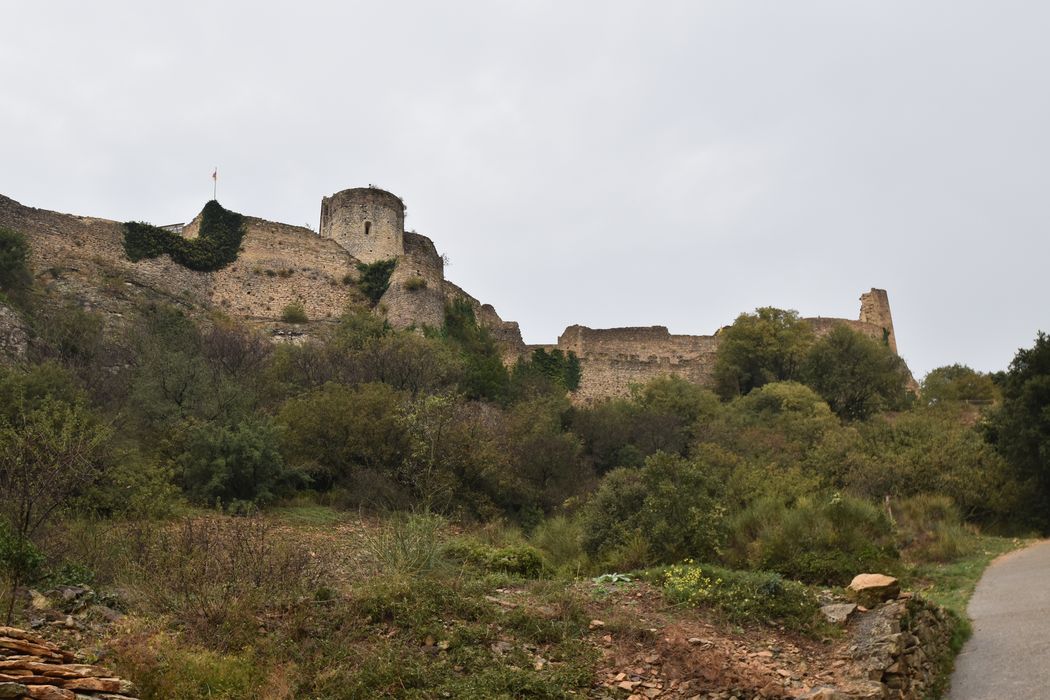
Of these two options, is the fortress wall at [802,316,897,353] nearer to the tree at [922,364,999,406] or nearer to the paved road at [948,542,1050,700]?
the tree at [922,364,999,406]

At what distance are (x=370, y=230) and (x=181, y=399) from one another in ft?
55.5

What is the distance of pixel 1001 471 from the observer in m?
20.2

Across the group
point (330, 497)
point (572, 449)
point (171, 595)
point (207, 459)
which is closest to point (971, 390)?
point (572, 449)

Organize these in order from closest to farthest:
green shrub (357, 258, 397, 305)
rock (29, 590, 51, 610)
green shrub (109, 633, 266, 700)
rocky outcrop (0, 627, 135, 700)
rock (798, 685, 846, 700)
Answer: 1. rocky outcrop (0, 627, 135, 700)
2. green shrub (109, 633, 266, 700)
3. rock (798, 685, 846, 700)
4. rock (29, 590, 51, 610)
5. green shrub (357, 258, 397, 305)

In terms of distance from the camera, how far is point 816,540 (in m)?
12.6

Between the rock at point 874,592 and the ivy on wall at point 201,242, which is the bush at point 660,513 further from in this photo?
the ivy on wall at point 201,242

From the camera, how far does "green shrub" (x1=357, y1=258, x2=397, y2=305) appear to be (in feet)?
107

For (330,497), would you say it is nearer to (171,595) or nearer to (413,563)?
(413,563)

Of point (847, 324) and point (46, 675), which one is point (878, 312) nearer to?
point (847, 324)

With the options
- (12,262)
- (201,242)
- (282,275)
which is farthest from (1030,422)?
(201,242)

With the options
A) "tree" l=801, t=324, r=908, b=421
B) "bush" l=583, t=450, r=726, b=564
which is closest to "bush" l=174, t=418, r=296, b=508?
"bush" l=583, t=450, r=726, b=564

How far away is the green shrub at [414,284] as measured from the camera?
31.8 meters

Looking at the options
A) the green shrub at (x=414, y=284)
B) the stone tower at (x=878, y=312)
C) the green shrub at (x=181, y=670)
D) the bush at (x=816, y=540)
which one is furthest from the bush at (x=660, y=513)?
the stone tower at (x=878, y=312)

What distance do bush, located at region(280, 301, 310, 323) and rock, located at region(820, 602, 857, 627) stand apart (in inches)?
934
